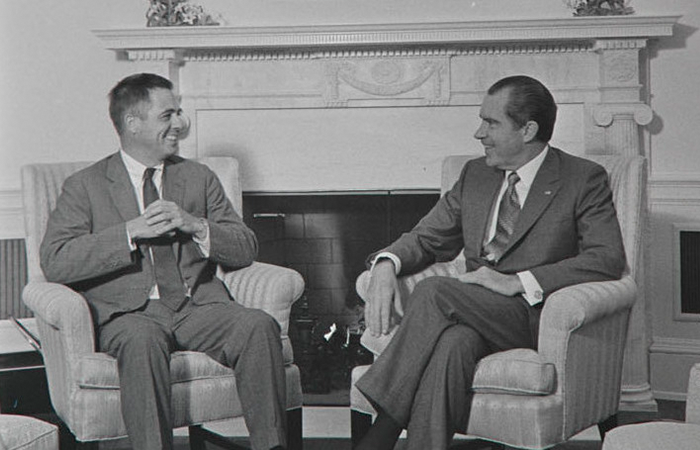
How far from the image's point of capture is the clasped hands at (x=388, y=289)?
2.42 metres

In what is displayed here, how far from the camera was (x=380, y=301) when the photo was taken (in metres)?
2.42

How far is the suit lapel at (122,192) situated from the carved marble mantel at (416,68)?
1046mm

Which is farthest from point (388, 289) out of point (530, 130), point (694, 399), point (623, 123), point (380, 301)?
point (623, 123)

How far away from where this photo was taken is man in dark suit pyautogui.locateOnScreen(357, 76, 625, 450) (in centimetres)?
223

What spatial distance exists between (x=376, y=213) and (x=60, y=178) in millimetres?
1411

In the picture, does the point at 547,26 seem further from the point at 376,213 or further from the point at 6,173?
the point at 6,173

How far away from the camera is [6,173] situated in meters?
3.73

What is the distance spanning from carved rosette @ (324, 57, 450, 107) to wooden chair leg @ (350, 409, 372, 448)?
158 centimetres

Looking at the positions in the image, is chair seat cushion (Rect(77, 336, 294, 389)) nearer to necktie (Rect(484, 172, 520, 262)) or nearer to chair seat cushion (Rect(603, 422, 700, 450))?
necktie (Rect(484, 172, 520, 262))

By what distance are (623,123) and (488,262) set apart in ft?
3.91

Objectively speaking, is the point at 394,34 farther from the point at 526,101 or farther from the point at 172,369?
the point at 172,369

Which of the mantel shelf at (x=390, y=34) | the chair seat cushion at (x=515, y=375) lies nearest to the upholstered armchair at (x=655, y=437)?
the chair seat cushion at (x=515, y=375)

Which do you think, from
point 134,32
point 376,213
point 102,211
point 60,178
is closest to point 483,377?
point 102,211

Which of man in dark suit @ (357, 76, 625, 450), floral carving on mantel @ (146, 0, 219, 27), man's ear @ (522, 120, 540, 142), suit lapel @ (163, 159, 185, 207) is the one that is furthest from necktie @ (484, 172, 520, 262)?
floral carving on mantel @ (146, 0, 219, 27)
